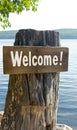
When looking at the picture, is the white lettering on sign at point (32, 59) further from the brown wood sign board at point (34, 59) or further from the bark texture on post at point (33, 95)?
the bark texture on post at point (33, 95)

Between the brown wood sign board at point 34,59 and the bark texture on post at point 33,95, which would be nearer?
the brown wood sign board at point 34,59

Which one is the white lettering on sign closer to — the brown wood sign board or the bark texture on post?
the brown wood sign board

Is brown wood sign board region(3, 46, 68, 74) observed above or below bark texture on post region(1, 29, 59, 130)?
above

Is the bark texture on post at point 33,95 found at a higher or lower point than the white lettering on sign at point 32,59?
lower

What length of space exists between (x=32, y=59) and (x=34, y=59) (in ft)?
0.09

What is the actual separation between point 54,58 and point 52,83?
351 mm

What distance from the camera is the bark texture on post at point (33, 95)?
5.94 meters

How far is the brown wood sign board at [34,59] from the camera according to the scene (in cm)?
567

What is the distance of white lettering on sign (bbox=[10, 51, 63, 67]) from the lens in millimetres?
5709

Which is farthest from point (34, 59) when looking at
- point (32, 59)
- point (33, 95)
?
point (33, 95)

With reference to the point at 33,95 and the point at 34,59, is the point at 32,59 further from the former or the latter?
the point at 33,95

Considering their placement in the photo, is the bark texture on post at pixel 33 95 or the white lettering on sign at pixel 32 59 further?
the bark texture on post at pixel 33 95

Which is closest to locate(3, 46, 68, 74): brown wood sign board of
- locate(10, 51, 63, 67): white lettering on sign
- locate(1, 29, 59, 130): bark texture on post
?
locate(10, 51, 63, 67): white lettering on sign

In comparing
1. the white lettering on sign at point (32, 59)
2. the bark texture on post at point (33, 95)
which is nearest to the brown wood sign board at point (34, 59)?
the white lettering on sign at point (32, 59)
